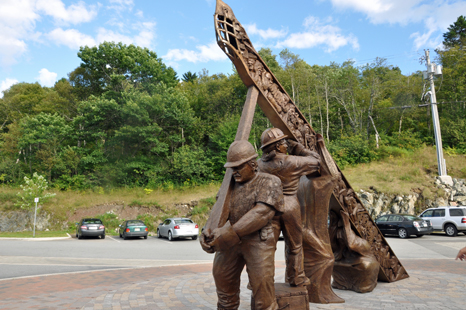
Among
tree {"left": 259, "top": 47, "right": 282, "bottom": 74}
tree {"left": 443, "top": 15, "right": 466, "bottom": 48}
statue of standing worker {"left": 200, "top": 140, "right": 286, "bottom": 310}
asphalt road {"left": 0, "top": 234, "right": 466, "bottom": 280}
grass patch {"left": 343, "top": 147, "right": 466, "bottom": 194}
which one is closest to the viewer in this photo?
statue of standing worker {"left": 200, "top": 140, "right": 286, "bottom": 310}

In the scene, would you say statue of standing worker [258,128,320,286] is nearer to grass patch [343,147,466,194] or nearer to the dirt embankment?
grass patch [343,147,466,194]

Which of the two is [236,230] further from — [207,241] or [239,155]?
[239,155]

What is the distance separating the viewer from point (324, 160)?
17.2 feet

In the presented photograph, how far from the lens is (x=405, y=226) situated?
16266 millimetres

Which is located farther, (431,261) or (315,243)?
(431,261)

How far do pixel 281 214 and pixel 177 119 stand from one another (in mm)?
28574

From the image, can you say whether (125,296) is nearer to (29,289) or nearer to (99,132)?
(29,289)

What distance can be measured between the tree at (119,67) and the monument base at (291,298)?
29.9m

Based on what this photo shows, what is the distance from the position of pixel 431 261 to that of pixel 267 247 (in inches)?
307

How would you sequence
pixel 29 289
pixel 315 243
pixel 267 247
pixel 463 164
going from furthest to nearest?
pixel 463 164, pixel 29 289, pixel 315 243, pixel 267 247

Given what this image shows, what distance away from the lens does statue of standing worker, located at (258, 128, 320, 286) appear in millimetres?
4168

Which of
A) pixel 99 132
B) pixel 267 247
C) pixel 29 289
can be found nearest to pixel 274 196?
pixel 267 247

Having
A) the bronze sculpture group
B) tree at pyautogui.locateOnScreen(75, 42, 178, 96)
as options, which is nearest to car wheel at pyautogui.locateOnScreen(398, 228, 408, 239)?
the bronze sculpture group

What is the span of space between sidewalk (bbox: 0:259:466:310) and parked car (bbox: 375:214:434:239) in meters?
8.52
